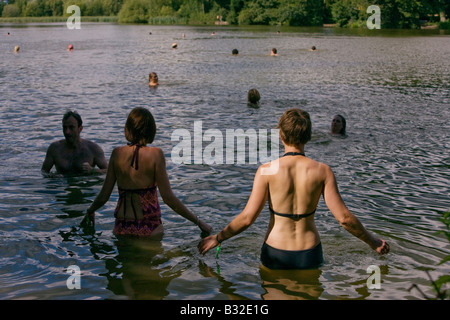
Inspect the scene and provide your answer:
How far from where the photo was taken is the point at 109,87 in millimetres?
22281

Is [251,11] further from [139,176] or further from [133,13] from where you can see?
[139,176]

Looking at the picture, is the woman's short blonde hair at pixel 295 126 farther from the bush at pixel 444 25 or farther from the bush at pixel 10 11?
the bush at pixel 10 11

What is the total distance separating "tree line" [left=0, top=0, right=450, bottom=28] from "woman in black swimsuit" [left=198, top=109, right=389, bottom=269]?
8143 centimetres

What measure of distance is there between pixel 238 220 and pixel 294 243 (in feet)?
1.91

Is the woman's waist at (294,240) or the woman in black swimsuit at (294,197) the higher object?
the woman in black swimsuit at (294,197)

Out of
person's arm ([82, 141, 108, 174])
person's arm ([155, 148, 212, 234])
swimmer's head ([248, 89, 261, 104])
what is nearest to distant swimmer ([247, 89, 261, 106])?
swimmer's head ([248, 89, 261, 104])

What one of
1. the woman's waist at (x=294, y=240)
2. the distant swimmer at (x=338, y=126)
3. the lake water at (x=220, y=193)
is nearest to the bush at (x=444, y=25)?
the lake water at (x=220, y=193)

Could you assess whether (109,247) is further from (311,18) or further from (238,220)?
(311,18)

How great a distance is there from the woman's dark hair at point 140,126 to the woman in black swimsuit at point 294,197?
1390mm

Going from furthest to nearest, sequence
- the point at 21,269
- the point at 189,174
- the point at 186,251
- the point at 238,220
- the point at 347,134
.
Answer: the point at 347,134 → the point at 189,174 → the point at 186,251 → the point at 21,269 → the point at 238,220

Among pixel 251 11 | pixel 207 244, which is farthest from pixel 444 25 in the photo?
pixel 207 244

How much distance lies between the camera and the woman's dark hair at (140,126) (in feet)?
17.3
